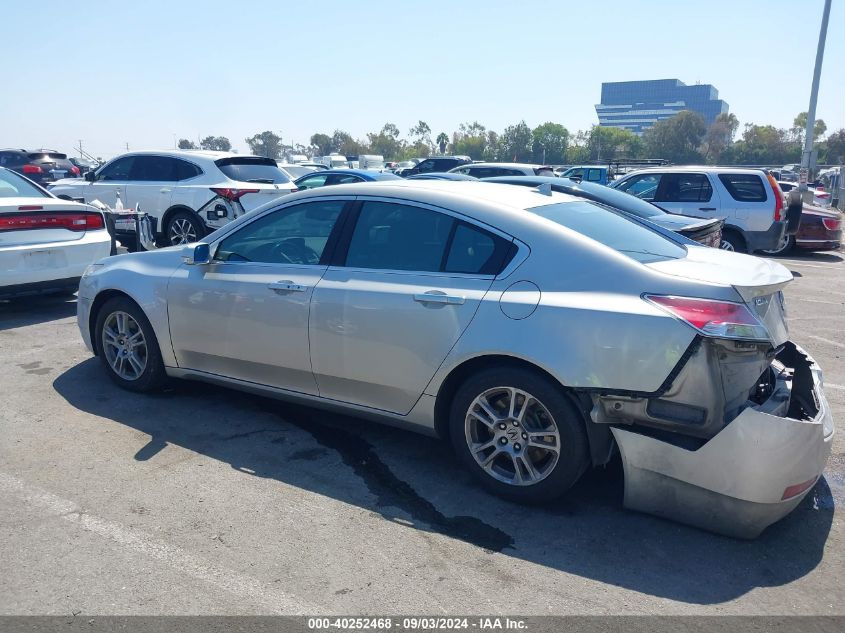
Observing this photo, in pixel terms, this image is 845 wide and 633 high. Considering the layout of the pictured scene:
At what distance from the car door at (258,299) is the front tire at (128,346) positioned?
0.91ft

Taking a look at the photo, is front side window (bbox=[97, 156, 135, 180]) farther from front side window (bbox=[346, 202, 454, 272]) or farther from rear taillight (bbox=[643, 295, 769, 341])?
rear taillight (bbox=[643, 295, 769, 341])

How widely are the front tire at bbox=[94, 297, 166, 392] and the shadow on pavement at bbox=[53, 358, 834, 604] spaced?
14 cm

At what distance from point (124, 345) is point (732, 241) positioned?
10.6 m

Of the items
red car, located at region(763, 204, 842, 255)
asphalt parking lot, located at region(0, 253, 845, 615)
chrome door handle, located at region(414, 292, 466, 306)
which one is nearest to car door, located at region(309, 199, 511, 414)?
chrome door handle, located at region(414, 292, 466, 306)

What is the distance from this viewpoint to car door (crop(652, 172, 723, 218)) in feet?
41.0

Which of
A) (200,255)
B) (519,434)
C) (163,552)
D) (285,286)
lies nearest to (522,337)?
(519,434)

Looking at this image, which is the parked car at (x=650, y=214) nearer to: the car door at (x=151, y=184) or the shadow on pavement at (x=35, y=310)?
the shadow on pavement at (x=35, y=310)

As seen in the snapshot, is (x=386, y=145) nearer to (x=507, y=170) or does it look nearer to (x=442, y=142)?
(x=442, y=142)

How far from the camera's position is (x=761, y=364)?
3.47 m

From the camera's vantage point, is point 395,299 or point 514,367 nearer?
point 514,367

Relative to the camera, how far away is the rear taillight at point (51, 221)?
23.7ft


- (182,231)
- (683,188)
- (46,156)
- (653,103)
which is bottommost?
(182,231)

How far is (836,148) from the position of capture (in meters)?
77.2

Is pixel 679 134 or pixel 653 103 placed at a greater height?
pixel 653 103
